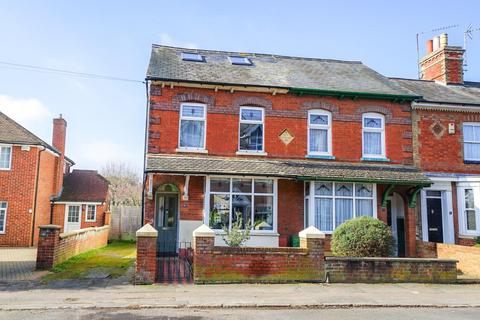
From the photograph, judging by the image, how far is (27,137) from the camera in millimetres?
22578

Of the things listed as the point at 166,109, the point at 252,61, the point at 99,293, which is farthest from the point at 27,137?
the point at 99,293

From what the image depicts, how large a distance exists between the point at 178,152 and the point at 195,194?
162cm

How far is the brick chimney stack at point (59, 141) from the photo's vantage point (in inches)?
1046

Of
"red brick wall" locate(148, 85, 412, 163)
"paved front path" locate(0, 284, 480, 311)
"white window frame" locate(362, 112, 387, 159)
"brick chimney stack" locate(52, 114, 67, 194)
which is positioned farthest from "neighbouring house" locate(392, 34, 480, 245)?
"brick chimney stack" locate(52, 114, 67, 194)

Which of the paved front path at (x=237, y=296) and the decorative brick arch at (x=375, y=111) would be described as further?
the decorative brick arch at (x=375, y=111)

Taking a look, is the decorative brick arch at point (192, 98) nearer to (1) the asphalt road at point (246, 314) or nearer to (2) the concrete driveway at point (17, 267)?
(2) the concrete driveway at point (17, 267)

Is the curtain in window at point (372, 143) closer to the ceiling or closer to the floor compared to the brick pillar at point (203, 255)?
closer to the ceiling

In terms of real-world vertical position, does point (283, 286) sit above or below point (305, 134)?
below

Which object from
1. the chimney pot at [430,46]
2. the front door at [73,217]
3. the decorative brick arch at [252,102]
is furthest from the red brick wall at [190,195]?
the front door at [73,217]

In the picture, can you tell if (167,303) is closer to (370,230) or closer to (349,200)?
(370,230)

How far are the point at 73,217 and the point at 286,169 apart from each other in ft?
55.1

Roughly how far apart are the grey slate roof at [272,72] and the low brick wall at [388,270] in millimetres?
7237

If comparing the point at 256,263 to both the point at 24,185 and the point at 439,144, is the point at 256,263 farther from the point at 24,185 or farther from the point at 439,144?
the point at 24,185

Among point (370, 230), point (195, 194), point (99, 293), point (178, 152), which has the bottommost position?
point (99, 293)
